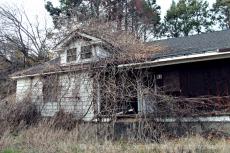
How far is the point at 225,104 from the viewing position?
11.5 m

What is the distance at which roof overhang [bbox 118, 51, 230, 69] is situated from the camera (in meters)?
11.8

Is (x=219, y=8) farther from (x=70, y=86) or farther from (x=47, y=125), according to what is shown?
(x=47, y=125)

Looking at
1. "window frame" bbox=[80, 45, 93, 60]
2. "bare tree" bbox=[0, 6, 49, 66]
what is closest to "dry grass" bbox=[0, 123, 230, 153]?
"window frame" bbox=[80, 45, 93, 60]

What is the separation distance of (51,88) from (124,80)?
16.4 feet

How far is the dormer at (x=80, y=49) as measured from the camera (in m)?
14.7

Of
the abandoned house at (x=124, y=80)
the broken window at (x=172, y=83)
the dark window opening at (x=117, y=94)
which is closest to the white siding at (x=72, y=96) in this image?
the abandoned house at (x=124, y=80)

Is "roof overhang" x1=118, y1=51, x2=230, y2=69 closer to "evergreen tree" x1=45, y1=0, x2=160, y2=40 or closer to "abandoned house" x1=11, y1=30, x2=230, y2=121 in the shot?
"abandoned house" x1=11, y1=30, x2=230, y2=121

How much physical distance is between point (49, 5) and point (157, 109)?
2480cm

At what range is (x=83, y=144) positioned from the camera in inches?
358

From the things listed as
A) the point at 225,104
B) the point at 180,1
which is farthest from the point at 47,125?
the point at 180,1

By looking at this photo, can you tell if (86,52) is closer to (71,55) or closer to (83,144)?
(71,55)

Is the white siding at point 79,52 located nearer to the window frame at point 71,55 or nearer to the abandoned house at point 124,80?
the abandoned house at point 124,80

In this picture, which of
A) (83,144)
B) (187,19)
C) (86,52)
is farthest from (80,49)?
(187,19)

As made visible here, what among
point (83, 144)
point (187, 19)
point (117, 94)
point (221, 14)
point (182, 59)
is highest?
point (221, 14)
